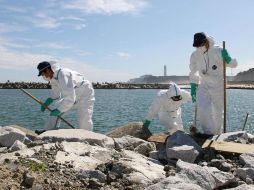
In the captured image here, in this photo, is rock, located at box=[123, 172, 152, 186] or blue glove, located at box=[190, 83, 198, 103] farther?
blue glove, located at box=[190, 83, 198, 103]

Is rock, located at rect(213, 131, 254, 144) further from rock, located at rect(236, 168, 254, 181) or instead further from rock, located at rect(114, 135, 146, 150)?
rock, located at rect(236, 168, 254, 181)

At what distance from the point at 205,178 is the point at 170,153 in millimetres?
1511

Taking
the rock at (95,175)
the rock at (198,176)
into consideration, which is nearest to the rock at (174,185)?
the rock at (198,176)

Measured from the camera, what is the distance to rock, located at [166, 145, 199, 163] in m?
6.66

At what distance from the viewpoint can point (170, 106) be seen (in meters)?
9.78

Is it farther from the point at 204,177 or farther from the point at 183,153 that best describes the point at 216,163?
the point at 204,177

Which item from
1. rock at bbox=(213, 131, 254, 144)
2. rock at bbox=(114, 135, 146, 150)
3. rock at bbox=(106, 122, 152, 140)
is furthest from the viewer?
rock at bbox=(106, 122, 152, 140)

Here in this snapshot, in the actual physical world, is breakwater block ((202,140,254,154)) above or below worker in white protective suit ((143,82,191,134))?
below

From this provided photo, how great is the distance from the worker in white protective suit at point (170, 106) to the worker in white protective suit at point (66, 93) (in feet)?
4.23

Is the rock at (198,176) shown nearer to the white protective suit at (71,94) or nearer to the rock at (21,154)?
the rock at (21,154)

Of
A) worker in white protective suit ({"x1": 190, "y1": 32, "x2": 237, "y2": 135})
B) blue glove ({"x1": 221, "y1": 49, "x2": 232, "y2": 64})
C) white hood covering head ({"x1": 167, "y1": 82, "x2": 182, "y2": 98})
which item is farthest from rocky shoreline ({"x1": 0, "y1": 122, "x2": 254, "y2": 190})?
blue glove ({"x1": 221, "y1": 49, "x2": 232, "y2": 64})

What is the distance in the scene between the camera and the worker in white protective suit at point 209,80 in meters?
8.61

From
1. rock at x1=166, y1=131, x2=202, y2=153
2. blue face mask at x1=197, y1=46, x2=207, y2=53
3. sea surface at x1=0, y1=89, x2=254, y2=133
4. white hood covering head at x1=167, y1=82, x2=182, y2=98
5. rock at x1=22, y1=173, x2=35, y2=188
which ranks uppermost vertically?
blue face mask at x1=197, y1=46, x2=207, y2=53

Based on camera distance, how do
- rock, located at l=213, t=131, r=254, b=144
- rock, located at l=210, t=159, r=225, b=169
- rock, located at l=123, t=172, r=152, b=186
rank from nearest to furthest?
rock, located at l=123, t=172, r=152, b=186 → rock, located at l=210, t=159, r=225, b=169 → rock, located at l=213, t=131, r=254, b=144
